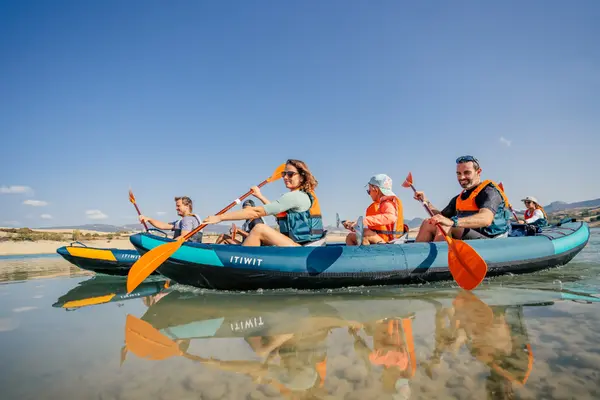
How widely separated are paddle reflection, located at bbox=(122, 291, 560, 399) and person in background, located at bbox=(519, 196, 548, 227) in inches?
265

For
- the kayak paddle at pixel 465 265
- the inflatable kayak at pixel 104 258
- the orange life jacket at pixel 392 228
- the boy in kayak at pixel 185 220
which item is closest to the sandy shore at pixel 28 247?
the inflatable kayak at pixel 104 258

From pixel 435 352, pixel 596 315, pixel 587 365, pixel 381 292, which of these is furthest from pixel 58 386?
pixel 596 315

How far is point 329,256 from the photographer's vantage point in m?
4.88

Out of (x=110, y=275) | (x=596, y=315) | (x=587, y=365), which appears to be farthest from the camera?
(x=110, y=275)

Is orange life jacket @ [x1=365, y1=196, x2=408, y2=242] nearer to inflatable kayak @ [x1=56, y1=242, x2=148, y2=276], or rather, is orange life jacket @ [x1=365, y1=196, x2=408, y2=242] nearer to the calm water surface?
the calm water surface

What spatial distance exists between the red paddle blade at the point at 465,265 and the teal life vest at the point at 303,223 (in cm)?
180

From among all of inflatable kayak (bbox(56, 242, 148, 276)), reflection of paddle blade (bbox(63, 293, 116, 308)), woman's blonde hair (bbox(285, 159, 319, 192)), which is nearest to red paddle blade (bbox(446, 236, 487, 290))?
woman's blonde hair (bbox(285, 159, 319, 192))

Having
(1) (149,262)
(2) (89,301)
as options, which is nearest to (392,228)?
(1) (149,262)

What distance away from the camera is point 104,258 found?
805 cm

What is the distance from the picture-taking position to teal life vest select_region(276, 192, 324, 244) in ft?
17.0

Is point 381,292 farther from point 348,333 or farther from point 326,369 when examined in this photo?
point 326,369

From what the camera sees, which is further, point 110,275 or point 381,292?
point 110,275

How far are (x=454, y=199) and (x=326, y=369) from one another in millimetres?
4746

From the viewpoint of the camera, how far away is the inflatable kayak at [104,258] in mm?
7949
